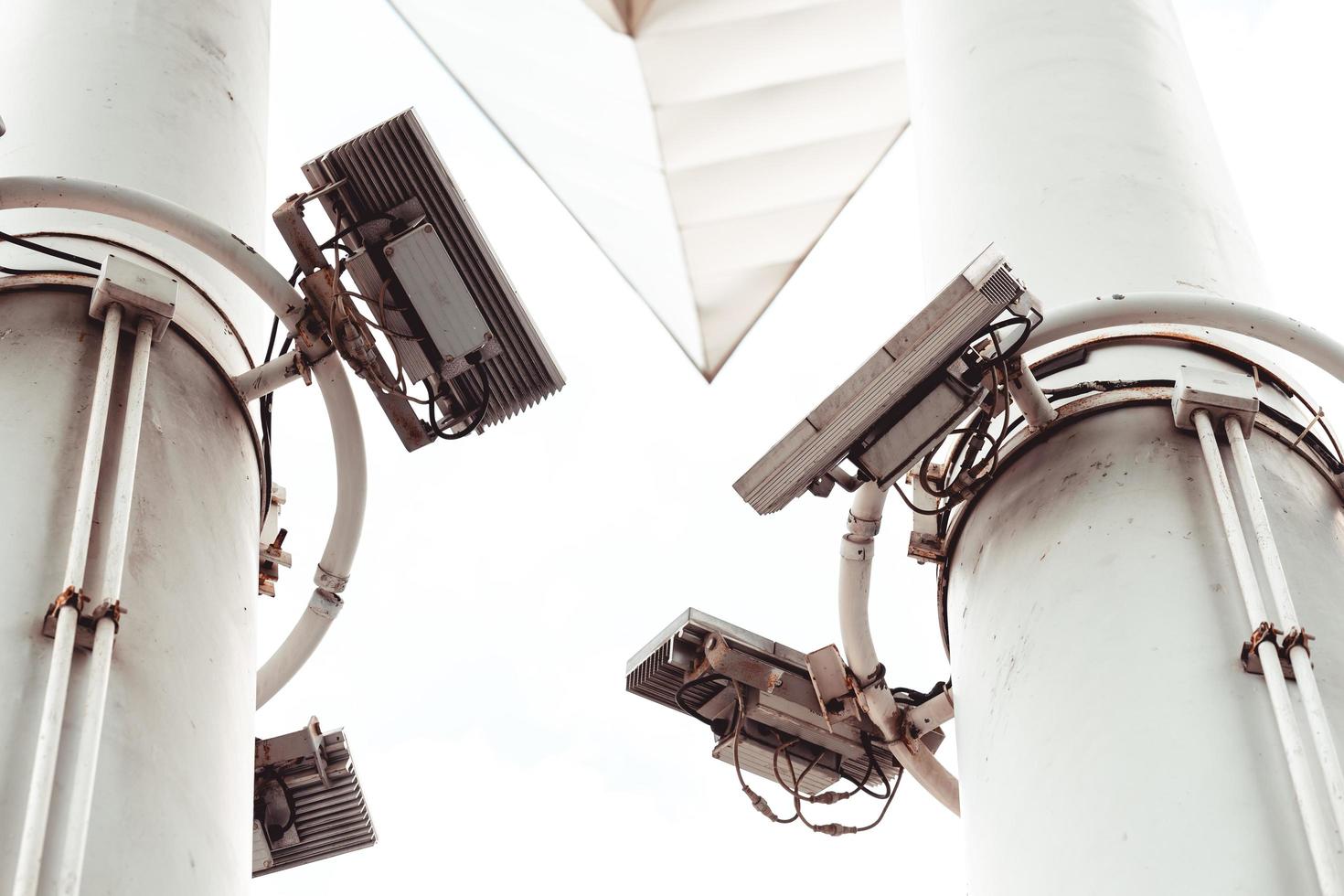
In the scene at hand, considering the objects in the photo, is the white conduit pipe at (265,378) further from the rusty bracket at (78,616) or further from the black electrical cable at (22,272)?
the rusty bracket at (78,616)

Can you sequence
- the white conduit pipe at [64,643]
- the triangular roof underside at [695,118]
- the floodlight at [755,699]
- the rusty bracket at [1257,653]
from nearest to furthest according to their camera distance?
the white conduit pipe at [64,643]
the rusty bracket at [1257,653]
the floodlight at [755,699]
the triangular roof underside at [695,118]

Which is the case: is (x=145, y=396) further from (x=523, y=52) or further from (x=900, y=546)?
(x=523, y=52)

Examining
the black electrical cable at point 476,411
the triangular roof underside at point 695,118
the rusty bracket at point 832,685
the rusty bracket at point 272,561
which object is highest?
the triangular roof underside at point 695,118

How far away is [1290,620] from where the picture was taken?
439 centimetres

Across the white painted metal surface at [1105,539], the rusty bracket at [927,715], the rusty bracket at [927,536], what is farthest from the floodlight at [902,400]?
the rusty bracket at [927,715]

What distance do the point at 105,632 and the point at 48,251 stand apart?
1479 millimetres

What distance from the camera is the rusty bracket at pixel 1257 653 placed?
14.3 feet

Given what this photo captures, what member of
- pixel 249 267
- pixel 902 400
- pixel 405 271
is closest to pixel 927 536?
pixel 902 400

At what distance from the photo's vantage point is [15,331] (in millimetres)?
4980

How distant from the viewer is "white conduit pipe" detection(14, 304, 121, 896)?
3.65 m

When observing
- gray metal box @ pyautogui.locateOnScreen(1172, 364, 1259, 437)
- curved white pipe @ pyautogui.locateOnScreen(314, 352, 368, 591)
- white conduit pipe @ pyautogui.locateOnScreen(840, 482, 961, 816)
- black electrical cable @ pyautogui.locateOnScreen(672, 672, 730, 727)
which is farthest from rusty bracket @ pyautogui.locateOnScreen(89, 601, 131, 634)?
gray metal box @ pyautogui.locateOnScreen(1172, 364, 1259, 437)

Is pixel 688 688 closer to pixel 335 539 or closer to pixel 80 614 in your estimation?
pixel 335 539

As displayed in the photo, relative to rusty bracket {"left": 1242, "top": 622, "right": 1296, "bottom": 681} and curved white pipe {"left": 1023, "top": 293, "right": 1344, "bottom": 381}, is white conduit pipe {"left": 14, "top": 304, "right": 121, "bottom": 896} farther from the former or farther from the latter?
rusty bracket {"left": 1242, "top": 622, "right": 1296, "bottom": 681}

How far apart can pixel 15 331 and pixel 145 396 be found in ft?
1.40
